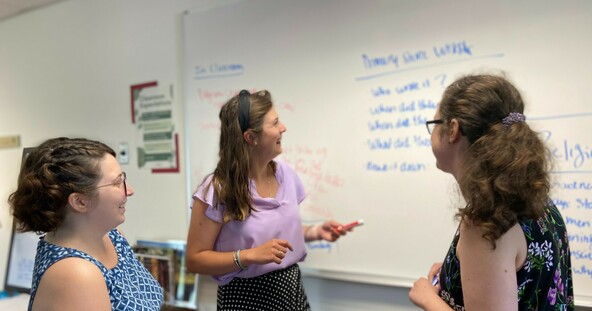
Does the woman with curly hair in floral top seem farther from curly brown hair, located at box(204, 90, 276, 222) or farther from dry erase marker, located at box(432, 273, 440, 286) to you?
curly brown hair, located at box(204, 90, 276, 222)

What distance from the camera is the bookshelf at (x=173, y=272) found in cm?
237

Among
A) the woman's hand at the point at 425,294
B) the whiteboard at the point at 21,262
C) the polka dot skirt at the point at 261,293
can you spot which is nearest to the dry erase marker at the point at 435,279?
the woman's hand at the point at 425,294

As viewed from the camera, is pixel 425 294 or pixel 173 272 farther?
pixel 173 272

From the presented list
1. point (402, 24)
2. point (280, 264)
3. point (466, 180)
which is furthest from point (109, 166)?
point (402, 24)

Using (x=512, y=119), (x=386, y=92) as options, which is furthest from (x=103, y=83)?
(x=512, y=119)

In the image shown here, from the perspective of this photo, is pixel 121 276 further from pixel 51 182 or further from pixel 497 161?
pixel 497 161

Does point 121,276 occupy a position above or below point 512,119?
below

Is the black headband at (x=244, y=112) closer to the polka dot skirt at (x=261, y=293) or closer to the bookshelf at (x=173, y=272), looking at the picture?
the polka dot skirt at (x=261, y=293)

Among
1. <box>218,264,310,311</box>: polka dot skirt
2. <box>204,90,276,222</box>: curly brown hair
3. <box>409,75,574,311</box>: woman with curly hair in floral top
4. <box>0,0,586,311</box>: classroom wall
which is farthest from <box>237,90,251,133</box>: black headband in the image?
<box>0,0,586,311</box>: classroom wall

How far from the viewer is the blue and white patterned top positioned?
100 centimetres

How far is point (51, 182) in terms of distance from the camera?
100 centimetres

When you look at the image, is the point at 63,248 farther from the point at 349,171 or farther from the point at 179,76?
the point at 179,76

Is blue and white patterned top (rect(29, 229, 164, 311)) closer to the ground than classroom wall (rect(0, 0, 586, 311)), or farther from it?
closer to the ground

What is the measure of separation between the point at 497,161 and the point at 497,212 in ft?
0.32
